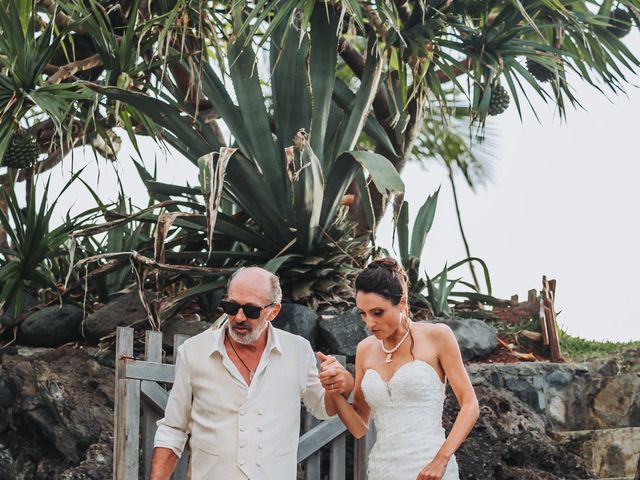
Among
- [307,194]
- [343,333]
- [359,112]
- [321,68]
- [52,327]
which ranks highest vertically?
[321,68]

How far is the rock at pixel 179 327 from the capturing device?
24.0 feet

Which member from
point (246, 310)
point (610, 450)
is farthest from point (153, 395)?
point (610, 450)

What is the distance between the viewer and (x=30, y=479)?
672cm

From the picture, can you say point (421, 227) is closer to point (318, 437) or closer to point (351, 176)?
point (351, 176)

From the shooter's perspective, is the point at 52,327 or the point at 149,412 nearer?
the point at 149,412

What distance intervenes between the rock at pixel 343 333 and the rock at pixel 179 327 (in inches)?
32.2

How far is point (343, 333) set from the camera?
706 centimetres

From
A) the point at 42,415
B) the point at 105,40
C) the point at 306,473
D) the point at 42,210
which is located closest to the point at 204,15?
the point at 105,40

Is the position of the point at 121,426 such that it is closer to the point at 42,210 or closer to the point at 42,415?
the point at 42,415

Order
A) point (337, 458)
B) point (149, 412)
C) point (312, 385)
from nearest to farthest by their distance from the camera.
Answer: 1. point (312, 385)
2. point (149, 412)
3. point (337, 458)

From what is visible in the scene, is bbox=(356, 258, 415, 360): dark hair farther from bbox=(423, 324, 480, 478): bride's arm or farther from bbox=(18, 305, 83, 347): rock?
bbox=(18, 305, 83, 347): rock

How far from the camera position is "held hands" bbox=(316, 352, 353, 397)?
4047 millimetres

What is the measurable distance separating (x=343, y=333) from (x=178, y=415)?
3.02 m

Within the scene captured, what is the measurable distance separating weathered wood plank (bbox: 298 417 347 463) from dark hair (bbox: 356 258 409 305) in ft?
6.25
